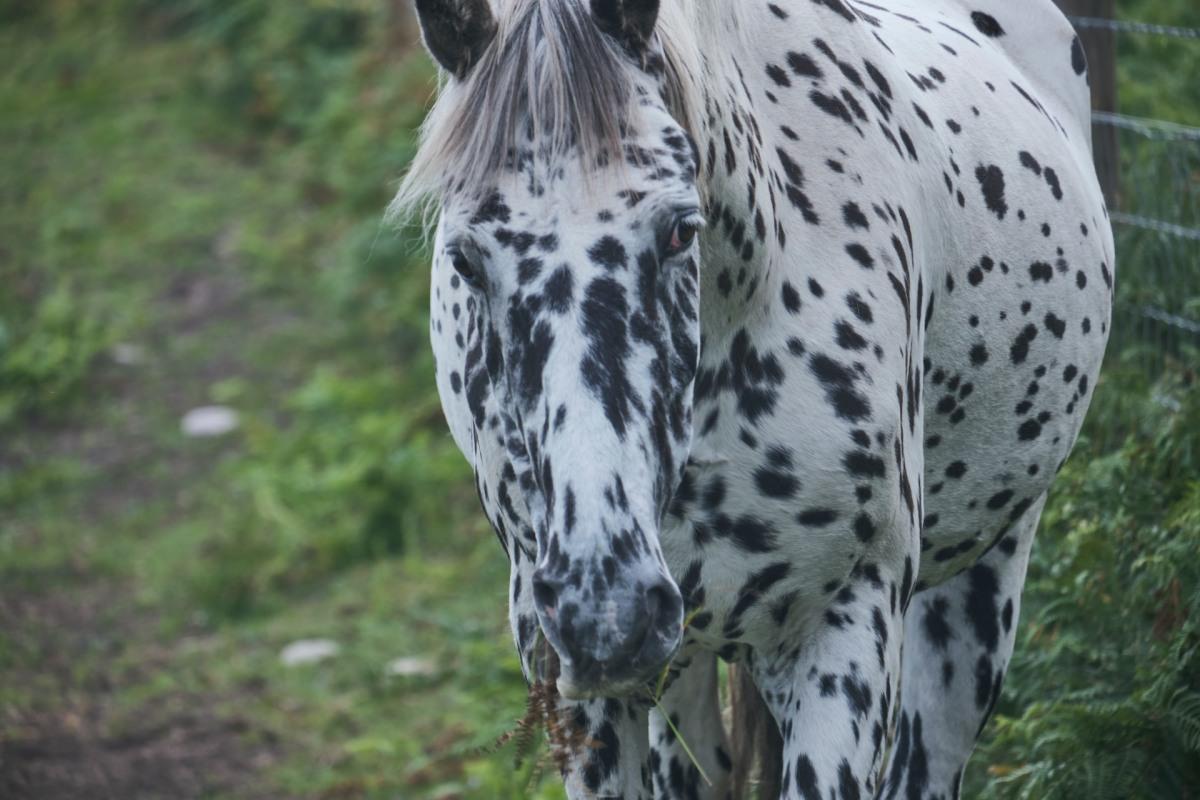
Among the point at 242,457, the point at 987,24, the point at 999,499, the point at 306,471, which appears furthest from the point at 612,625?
the point at 242,457

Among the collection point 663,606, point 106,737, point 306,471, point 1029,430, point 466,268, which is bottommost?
point 106,737

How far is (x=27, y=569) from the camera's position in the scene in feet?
22.1

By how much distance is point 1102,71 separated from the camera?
5145 mm

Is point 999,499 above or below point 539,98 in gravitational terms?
below

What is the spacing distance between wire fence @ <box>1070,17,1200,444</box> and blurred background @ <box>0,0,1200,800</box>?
0.04 feet

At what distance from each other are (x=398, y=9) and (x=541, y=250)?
8.44m

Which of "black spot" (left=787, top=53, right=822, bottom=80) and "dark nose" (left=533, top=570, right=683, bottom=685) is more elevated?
"black spot" (left=787, top=53, right=822, bottom=80)

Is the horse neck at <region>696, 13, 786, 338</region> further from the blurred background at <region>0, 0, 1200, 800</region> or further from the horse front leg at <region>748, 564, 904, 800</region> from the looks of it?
the blurred background at <region>0, 0, 1200, 800</region>

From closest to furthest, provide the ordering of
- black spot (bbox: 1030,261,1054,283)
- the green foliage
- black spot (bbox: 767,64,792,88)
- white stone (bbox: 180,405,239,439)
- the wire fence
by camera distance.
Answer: black spot (bbox: 767,64,792,88), black spot (bbox: 1030,261,1054,283), the green foliage, the wire fence, white stone (bbox: 180,405,239,439)

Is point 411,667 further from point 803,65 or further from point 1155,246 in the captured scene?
point 803,65

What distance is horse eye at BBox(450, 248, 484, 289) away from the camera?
88.5 inches

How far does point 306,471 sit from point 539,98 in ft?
16.6

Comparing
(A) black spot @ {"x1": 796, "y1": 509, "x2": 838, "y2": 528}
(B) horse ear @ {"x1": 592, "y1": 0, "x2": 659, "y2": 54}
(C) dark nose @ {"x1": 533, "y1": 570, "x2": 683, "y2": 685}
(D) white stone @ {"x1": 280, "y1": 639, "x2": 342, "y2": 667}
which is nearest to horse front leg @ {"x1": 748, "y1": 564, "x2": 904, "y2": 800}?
(A) black spot @ {"x1": 796, "y1": 509, "x2": 838, "y2": 528}

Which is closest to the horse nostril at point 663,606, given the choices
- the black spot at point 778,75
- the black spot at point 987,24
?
the black spot at point 778,75
